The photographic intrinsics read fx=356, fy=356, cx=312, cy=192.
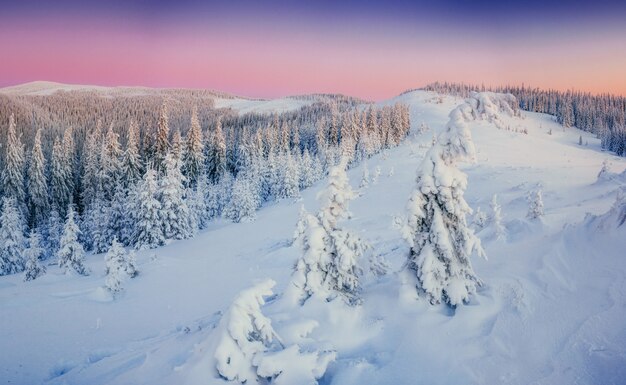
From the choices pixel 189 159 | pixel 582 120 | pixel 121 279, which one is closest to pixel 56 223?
pixel 189 159

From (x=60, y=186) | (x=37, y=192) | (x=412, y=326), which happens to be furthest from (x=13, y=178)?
(x=412, y=326)

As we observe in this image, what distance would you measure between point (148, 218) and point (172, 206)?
2766mm

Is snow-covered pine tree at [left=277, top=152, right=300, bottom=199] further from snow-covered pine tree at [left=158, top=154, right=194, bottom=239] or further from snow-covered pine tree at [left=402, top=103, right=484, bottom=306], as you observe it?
snow-covered pine tree at [left=402, top=103, right=484, bottom=306]

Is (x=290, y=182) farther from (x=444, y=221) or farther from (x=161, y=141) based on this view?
(x=444, y=221)

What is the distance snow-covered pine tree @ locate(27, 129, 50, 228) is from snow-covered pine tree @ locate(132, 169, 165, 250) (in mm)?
24278

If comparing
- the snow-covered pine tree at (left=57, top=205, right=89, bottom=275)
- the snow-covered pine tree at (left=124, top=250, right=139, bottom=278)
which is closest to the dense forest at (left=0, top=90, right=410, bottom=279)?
the snow-covered pine tree at (left=57, top=205, right=89, bottom=275)

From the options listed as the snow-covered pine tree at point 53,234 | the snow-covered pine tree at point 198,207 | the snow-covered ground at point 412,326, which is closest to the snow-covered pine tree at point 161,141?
the snow-covered pine tree at point 198,207

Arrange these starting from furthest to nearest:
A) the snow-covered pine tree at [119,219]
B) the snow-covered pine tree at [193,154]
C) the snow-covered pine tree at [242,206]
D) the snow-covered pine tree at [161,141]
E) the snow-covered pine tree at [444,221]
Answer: the snow-covered pine tree at [193,154], the snow-covered pine tree at [161,141], the snow-covered pine tree at [242,206], the snow-covered pine tree at [119,219], the snow-covered pine tree at [444,221]

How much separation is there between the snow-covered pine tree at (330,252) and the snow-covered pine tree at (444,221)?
61.4 inches

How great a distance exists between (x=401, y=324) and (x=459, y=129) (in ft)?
15.1

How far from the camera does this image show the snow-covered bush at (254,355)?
239 inches

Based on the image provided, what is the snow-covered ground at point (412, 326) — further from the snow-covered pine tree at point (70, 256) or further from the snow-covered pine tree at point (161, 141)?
the snow-covered pine tree at point (161, 141)

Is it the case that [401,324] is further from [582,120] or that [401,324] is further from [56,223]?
[582,120]

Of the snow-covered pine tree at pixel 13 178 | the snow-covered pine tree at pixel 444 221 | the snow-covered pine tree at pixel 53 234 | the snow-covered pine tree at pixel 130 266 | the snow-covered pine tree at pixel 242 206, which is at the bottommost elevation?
the snow-covered pine tree at pixel 53 234
